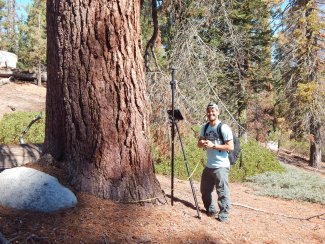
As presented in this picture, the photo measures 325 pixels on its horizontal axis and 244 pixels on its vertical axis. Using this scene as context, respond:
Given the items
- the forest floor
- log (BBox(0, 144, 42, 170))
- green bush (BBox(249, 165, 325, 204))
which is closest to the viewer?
the forest floor

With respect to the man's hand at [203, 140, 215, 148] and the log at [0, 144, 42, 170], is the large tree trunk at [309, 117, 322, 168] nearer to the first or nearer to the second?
the man's hand at [203, 140, 215, 148]

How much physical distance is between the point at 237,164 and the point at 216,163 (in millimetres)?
6125

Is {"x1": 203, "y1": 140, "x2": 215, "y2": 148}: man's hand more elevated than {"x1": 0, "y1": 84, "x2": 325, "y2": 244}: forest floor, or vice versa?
{"x1": 203, "y1": 140, "x2": 215, "y2": 148}: man's hand

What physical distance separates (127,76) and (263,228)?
2.75 metres

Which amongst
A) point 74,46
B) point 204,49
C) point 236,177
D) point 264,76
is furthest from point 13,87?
point 74,46

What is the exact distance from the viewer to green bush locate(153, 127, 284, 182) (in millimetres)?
9828

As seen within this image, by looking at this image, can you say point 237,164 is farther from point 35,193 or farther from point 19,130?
point 35,193

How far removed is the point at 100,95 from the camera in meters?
3.70

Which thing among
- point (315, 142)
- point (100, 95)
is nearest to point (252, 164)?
point (100, 95)

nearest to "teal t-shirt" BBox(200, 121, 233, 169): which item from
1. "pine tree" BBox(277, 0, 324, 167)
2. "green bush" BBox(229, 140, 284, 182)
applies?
"green bush" BBox(229, 140, 284, 182)

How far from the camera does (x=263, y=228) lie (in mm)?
4723

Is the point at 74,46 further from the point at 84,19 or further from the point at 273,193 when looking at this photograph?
the point at 273,193

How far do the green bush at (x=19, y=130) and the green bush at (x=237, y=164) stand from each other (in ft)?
12.2

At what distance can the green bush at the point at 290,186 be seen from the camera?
27.7ft
